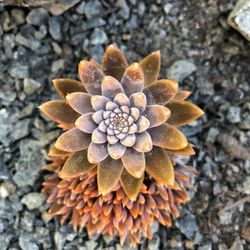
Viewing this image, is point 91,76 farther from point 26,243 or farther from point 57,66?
point 26,243

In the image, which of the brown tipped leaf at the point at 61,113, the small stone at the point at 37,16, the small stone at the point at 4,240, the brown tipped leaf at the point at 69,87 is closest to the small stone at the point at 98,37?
the small stone at the point at 37,16

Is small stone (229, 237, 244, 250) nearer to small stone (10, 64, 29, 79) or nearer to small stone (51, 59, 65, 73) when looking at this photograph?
small stone (51, 59, 65, 73)

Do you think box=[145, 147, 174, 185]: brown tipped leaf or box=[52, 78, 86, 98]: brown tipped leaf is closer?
box=[145, 147, 174, 185]: brown tipped leaf

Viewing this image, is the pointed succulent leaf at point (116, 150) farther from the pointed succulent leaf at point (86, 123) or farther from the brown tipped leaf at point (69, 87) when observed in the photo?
the brown tipped leaf at point (69, 87)

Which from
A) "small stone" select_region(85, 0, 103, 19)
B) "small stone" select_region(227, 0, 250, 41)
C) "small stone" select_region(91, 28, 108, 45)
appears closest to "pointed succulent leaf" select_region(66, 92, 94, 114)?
"small stone" select_region(91, 28, 108, 45)

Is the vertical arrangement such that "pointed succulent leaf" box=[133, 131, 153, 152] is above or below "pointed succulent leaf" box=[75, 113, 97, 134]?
above

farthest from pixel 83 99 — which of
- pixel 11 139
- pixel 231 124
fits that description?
pixel 231 124
